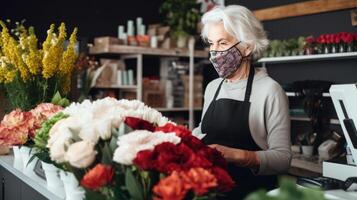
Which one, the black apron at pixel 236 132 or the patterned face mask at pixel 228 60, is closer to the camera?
the black apron at pixel 236 132

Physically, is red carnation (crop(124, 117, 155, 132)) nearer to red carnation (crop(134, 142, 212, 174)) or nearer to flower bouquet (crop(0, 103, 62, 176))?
red carnation (crop(134, 142, 212, 174))

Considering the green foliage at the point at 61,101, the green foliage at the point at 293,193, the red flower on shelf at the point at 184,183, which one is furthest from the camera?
the green foliage at the point at 61,101

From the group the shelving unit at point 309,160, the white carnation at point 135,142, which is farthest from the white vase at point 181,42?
the white carnation at point 135,142

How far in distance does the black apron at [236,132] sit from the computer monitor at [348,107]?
47cm

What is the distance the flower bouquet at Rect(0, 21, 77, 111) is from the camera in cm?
217

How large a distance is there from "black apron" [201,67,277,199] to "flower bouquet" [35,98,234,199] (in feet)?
2.85

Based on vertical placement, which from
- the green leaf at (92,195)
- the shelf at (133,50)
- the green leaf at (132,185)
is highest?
the shelf at (133,50)

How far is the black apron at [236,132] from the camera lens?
6.54ft

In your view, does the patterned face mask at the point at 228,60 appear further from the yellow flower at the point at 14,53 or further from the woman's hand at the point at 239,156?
the yellow flower at the point at 14,53

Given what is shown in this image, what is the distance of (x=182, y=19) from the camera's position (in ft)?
18.7

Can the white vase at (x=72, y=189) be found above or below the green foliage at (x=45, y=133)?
below

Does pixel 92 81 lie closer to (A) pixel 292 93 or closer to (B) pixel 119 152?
(A) pixel 292 93

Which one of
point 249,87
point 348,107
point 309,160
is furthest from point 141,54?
point 348,107

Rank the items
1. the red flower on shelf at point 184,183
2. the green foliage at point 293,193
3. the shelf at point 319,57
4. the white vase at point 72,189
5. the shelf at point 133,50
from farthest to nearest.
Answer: the shelf at point 133,50
the shelf at point 319,57
the white vase at point 72,189
the red flower on shelf at point 184,183
the green foliage at point 293,193
